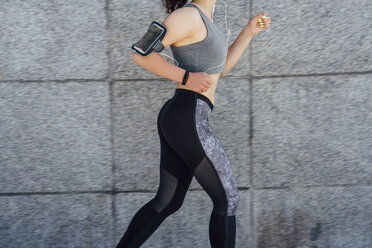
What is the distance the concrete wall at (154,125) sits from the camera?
350 centimetres

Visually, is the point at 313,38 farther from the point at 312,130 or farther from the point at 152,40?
the point at 152,40

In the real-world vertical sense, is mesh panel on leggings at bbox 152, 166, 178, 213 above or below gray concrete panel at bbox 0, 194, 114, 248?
above

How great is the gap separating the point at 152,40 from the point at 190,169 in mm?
776

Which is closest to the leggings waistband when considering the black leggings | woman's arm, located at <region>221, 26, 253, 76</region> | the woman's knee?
the black leggings

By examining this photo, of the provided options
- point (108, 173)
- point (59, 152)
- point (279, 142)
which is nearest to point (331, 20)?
point (279, 142)

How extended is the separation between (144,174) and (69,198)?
24.9 inches

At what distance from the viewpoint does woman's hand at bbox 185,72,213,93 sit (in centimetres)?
248

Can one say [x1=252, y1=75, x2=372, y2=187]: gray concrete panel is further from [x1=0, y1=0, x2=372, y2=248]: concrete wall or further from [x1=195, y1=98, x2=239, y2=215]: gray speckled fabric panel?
[x1=195, y1=98, x2=239, y2=215]: gray speckled fabric panel

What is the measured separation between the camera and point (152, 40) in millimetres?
2412

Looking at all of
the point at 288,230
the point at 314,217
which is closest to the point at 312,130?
the point at 314,217

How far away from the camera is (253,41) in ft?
11.6

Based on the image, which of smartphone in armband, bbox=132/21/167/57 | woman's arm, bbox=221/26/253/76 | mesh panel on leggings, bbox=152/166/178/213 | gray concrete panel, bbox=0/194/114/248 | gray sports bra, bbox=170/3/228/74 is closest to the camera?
smartphone in armband, bbox=132/21/167/57

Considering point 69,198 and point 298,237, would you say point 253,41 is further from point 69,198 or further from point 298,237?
point 69,198

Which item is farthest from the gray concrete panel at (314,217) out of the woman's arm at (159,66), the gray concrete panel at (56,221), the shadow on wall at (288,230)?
the woman's arm at (159,66)
